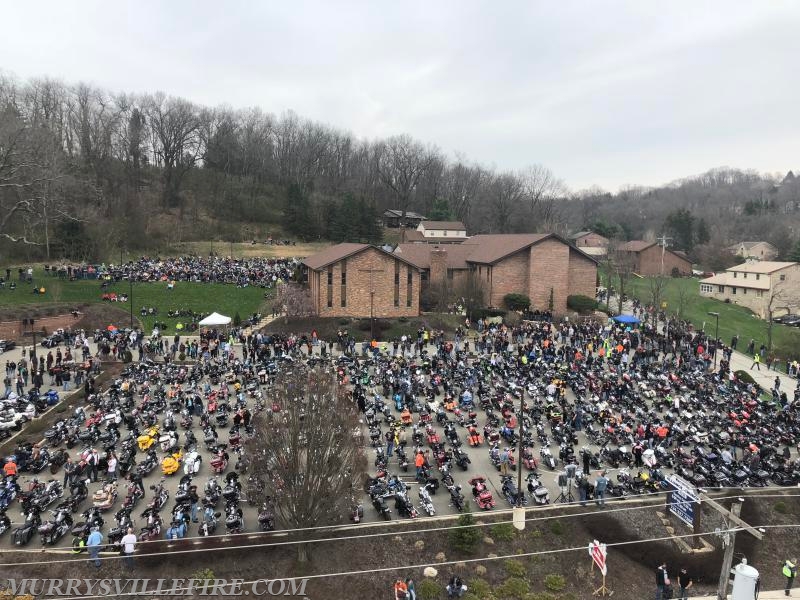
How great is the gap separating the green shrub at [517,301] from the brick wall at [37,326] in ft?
111

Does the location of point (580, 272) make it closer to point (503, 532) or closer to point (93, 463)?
point (503, 532)

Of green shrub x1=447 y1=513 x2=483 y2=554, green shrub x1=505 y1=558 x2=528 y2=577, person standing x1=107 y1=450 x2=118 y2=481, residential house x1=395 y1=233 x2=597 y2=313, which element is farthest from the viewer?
residential house x1=395 y1=233 x2=597 y2=313

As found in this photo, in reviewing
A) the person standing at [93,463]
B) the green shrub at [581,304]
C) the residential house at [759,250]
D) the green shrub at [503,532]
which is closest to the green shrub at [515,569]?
the green shrub at [503,532]

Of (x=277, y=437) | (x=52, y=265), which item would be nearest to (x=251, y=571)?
(x=277, y=437)

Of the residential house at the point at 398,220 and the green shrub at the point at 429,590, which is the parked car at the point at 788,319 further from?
the residential house at the point at 398,220

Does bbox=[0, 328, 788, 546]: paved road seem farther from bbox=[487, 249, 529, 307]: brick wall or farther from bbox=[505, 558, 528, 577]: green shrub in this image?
bbox=[487, 249, 529, 307]: brick wall

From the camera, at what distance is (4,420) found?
67.9 ft

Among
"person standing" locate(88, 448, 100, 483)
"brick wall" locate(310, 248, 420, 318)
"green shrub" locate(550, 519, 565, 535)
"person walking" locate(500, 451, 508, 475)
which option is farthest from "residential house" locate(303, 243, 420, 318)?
"green shrub" locate(550, 519, 565, 535)

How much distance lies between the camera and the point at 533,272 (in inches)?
1823

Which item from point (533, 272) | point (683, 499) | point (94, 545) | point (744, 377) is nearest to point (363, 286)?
point (533, 272)

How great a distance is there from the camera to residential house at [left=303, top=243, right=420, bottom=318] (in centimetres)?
4056

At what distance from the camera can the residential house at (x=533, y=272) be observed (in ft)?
152

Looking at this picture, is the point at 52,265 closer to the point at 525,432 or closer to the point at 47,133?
the point at 47,133

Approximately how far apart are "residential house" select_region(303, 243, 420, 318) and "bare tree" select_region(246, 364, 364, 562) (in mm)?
26240
